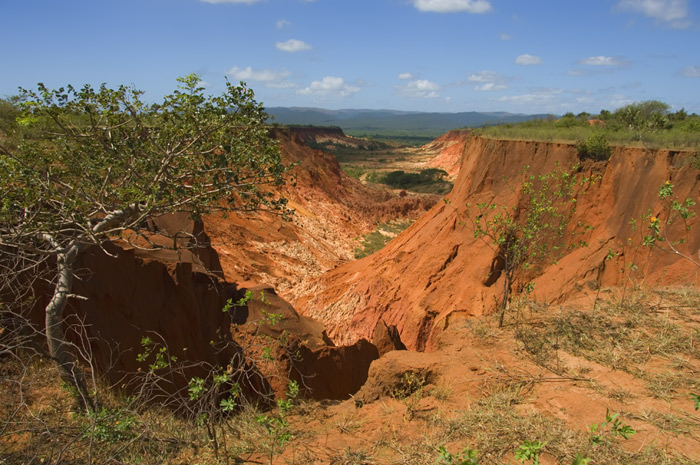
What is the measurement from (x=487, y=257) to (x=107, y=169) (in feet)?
33.1

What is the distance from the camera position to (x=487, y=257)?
41.7ft

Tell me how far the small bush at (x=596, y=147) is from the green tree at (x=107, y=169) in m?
10.4

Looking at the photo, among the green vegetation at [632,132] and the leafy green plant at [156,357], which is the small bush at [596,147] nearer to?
the green vegetation at [632,132]

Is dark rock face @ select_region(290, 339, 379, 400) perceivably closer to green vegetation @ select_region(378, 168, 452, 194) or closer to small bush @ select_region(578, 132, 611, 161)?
small bush @ select_region(578, 132, 611, 161)

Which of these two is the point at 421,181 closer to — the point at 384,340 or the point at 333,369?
the point at 384,340

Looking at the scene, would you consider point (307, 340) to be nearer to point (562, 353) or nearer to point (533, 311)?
point (533, 311)

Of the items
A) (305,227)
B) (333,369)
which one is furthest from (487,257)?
(305,227)

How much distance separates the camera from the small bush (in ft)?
41.5

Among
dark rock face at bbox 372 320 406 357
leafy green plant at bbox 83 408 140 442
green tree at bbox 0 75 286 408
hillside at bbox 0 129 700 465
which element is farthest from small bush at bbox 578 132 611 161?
leafy green plant at bbox 83 408 140 442

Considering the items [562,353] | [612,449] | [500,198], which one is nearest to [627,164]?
[500,198]

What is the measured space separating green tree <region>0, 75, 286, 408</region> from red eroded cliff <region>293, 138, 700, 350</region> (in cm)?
723

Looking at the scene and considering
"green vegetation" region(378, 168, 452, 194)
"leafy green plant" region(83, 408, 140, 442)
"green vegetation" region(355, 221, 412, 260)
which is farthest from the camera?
"green vegetation" region(378, 168, 452, 194)

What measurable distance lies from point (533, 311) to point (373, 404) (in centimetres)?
381

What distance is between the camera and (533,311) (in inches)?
317
